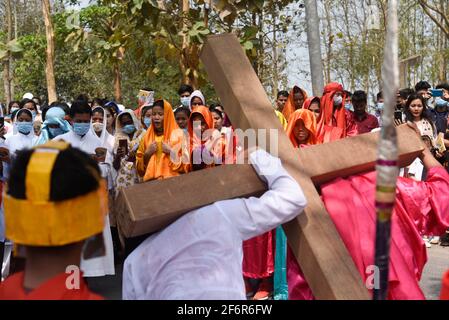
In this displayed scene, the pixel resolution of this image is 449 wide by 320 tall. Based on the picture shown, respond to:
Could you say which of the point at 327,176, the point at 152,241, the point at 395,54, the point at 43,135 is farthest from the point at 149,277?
the point at 43,135

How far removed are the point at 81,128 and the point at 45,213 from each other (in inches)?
176

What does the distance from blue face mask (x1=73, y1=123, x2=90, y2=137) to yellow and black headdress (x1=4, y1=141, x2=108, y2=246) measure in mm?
4354

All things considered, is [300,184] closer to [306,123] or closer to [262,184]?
[262,184]

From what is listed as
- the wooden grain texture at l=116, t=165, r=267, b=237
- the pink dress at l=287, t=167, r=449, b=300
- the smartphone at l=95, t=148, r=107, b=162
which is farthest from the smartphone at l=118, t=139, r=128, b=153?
the wooden grain texture at l=116, t=165, r=267, b=237

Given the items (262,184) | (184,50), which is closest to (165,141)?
(262,184)

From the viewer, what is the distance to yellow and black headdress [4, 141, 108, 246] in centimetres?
184

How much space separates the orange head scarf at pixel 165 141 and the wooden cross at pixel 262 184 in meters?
2.68

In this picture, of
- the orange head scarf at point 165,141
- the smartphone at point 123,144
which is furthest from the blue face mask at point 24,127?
the orange head scarf at point 165,141

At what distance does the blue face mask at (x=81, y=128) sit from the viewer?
6.21 metres

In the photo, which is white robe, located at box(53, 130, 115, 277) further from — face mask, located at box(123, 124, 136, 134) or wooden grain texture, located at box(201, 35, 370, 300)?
wooden grain texture, located at box(201, 35, 370, 300)

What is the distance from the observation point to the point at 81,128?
6.22 meters

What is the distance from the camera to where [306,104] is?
755 centimetres

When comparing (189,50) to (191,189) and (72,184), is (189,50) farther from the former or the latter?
(72,184)

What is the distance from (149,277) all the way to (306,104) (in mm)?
5175
